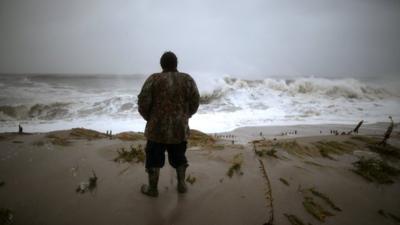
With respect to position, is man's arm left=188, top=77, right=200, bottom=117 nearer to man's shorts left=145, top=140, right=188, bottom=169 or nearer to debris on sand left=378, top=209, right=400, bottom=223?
man's shorts left=145, top=140, right=188, bottom=169

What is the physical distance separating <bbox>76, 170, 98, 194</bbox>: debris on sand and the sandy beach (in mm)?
22

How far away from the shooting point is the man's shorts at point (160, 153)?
9.00ft

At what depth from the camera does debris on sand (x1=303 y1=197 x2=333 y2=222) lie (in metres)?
2.58

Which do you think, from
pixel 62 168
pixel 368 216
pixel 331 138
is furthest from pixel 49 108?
pixel 368 216

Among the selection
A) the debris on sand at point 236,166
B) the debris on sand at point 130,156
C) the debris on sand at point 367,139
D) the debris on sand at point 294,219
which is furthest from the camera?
the debris on sand at point 367,139

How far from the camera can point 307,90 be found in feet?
68.5

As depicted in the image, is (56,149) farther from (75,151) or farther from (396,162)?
(396,162)

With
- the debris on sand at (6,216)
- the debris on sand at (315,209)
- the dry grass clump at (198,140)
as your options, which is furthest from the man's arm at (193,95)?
the dry grass clump at (198,140)

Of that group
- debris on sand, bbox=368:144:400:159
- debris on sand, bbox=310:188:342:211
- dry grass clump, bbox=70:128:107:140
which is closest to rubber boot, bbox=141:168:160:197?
debris on sand, bbox=310:188:342:211

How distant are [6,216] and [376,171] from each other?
490 cm

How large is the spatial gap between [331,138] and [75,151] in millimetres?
5550

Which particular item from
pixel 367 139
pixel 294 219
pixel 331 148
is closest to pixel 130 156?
pixel 294 219

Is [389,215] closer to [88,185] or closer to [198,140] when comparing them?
[88,185]

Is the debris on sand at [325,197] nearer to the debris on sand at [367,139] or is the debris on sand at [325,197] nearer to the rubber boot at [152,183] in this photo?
the rubber boot at [152,183]
